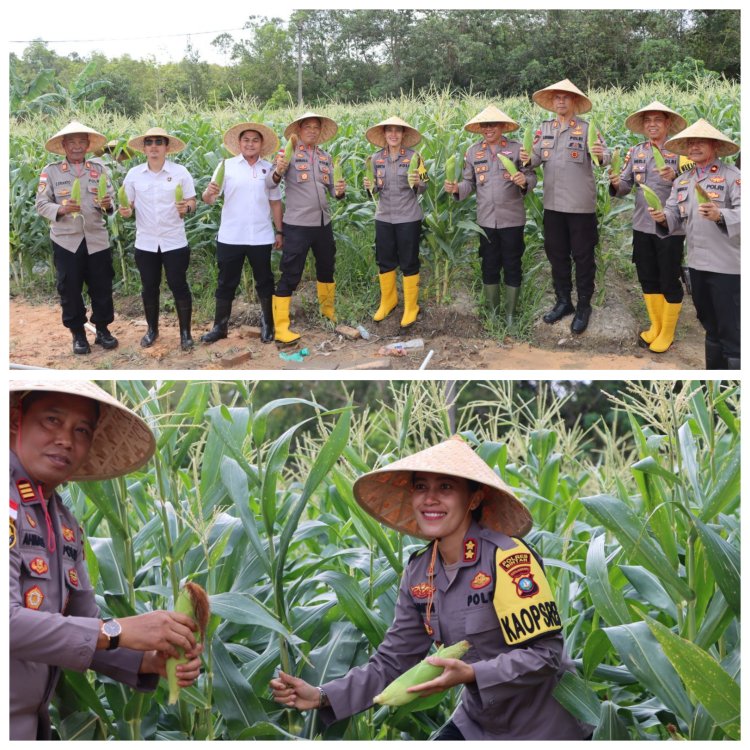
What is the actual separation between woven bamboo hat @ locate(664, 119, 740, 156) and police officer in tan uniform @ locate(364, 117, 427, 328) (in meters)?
1.71

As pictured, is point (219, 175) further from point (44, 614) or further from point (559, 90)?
point (44, 614)

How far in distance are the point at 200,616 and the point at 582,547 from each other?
1.62 meters

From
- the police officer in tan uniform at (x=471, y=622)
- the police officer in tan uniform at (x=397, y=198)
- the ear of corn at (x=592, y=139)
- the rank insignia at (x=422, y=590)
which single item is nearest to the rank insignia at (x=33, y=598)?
the police officer in tan uniform at (x=471, y=622)

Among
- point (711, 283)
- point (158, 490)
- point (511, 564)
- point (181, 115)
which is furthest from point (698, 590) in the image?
point (181, 115)

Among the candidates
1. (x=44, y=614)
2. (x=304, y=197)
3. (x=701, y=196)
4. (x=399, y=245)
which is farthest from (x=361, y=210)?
(x=44, y=614)

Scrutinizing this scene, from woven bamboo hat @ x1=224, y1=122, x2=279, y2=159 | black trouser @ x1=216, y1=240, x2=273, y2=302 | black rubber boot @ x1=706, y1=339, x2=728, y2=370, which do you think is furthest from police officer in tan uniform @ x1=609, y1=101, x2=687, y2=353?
black trouser @ x1=216, y1=240, x2=273, y2=302

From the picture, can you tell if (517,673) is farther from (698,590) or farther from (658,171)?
(658,171)

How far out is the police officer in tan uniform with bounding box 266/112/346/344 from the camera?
5836mm

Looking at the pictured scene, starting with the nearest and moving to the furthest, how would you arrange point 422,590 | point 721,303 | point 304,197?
point 422,590 → point 721,303 → point 304,197

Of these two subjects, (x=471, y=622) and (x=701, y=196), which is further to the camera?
(x=701, y=196)

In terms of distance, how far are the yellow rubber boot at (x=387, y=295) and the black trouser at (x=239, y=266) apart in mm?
886

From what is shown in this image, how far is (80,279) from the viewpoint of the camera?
591 centimetres

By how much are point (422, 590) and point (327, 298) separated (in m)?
4.04

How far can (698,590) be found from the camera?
2.48 meters
